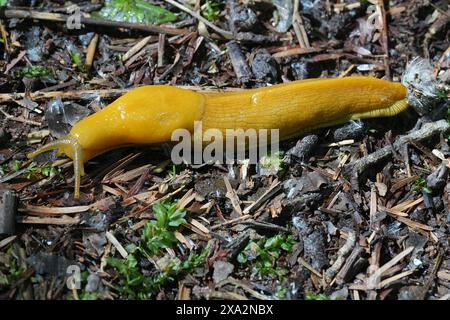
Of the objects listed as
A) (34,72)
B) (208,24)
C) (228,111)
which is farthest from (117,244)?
(208,24)

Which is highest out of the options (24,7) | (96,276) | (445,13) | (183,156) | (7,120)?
(24,7)

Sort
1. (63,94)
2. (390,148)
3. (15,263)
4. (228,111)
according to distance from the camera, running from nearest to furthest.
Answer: (15,263)
(228,111)
(390,148)
(63,94)

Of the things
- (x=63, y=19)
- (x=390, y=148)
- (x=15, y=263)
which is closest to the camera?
(x=15, y=263)

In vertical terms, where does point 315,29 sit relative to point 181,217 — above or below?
above

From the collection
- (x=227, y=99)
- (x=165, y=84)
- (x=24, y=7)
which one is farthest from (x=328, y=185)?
(x=24, y=7)

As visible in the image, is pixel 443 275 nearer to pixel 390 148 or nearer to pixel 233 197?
pixel 390 148

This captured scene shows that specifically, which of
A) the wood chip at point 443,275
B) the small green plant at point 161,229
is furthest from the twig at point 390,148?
the small green plant at point 161,229

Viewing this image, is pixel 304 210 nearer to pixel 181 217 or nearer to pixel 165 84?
pixel 181 217
